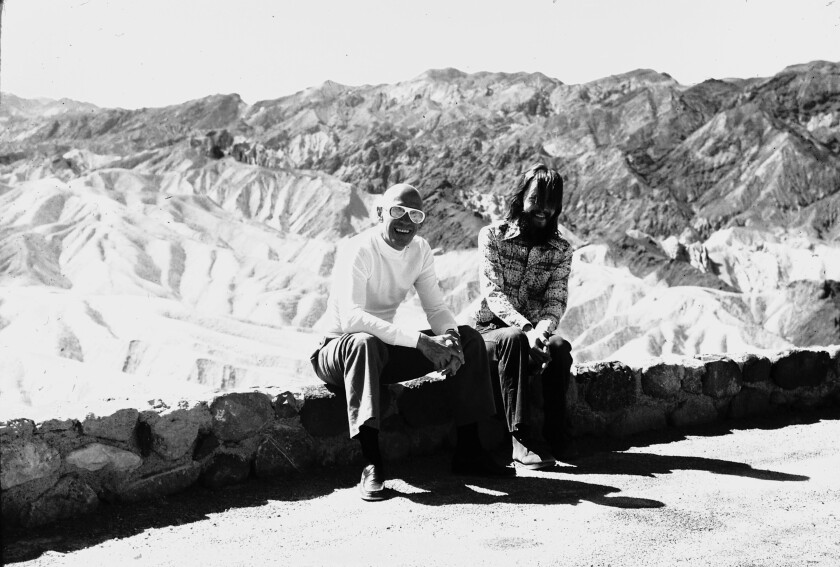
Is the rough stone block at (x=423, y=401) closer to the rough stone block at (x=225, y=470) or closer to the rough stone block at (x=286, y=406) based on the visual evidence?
the rough stone block at (x=286, y=406)

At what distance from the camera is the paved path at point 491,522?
12.2 feet

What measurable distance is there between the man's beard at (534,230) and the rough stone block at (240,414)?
174 cm

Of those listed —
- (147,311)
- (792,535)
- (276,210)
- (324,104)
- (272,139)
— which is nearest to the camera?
(792,535)

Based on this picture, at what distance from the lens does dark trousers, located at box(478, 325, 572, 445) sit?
16.8 ft

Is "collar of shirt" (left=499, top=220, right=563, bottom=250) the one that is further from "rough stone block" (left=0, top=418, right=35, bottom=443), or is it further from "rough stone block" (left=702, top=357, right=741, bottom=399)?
"rough stone block" (left=0, top=418, right=35, bottom=443)

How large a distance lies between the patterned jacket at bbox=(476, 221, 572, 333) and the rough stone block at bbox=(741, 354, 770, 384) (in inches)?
68.8

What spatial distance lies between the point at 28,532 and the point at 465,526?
5.61ft

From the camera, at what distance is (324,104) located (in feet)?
483

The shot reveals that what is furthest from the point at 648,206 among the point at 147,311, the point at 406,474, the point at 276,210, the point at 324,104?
the point at 406,474

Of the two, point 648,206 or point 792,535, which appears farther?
point 648,206

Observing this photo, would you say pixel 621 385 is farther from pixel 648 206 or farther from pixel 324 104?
pixel 324 104

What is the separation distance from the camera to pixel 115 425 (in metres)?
4.29

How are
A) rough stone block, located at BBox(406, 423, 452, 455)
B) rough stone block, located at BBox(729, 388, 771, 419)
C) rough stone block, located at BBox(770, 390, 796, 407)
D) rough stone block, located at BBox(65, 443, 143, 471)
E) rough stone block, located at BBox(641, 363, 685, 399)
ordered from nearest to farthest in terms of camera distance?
rough stone block, located at BBox(65, 443, 143, 471), rough stone block, located at BBox(406, 423, 452, 455), rough stone block, located at BBox(641, 363, 685, 399), rough stone block, located at BBox(729, 388, 771, 419), rough stone block, located at BBox(770, 390, 796, 407)

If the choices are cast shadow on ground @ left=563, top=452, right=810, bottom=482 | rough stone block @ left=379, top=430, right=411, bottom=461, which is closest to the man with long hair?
cast shadow on ground @ left=563, top=452, right=810, bottom=482
